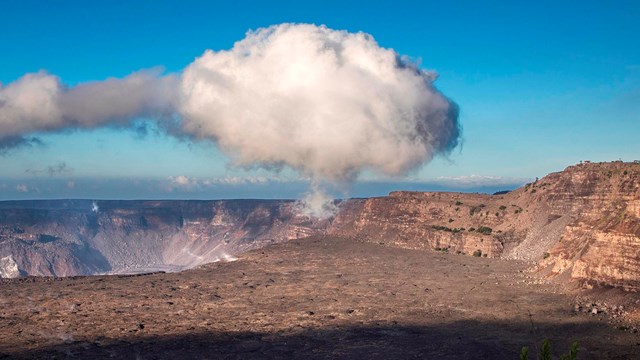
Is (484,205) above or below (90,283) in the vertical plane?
above

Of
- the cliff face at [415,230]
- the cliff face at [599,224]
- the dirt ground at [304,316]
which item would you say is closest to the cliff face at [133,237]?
the cliff face at [415,230]

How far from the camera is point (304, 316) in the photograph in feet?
174

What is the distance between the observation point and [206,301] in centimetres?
6153

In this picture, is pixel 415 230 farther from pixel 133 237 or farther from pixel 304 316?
pixel 133 237

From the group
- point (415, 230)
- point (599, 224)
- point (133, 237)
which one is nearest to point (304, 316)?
point (599, 224)

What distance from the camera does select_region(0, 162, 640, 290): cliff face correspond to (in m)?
62.0

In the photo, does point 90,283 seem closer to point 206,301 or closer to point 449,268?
point 206,301

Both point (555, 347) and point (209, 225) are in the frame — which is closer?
point (555, 347)

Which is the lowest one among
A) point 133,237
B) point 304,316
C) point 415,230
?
point 133,237

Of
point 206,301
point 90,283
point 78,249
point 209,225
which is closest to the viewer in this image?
point 206,301

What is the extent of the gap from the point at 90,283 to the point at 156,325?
28508mm

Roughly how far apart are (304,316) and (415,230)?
69665 millimetres

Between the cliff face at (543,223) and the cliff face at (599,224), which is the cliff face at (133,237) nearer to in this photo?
the cliff face at (543,223)

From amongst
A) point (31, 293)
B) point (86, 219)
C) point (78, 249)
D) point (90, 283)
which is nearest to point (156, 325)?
point (31, 293)
